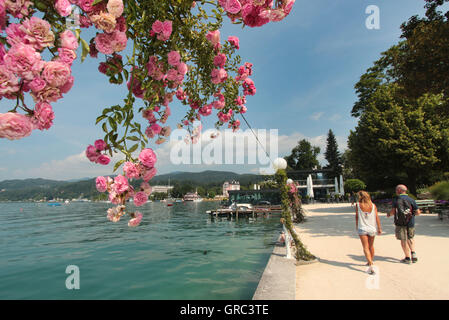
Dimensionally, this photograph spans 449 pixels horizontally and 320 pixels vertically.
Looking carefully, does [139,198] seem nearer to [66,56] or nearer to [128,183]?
[128,183]

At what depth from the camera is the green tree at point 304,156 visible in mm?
66625

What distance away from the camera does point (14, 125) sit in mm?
1056

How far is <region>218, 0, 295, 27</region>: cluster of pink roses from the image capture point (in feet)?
5.48

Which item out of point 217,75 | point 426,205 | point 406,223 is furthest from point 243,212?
point 217,75

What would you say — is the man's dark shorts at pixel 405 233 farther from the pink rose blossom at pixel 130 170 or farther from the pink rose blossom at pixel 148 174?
the pink rose blossom at pixel 130 170

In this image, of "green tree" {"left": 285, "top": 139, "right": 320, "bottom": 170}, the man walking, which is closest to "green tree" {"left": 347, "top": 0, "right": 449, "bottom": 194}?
the man walking

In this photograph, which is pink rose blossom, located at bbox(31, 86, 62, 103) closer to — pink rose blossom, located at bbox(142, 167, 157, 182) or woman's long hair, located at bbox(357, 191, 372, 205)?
pink rose blossom, located at bbox(142, 167, 157, 182)

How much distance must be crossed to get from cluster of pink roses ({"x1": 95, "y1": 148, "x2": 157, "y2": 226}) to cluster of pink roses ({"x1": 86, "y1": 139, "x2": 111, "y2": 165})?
12 centimetres

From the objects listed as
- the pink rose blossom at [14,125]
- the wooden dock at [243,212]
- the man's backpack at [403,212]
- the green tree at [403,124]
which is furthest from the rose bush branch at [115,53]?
the wooden dock at [243,212]

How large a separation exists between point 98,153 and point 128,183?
0.28 meters
